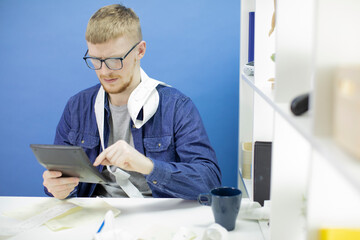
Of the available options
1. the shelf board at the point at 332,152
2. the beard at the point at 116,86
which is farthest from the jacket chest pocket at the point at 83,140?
the shelf board at the point at 332,152

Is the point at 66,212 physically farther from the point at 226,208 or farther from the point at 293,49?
the point at 293,49

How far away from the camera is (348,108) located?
1.68 feet

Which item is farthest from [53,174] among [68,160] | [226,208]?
[226,208]

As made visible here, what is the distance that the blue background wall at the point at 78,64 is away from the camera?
8.64 feet

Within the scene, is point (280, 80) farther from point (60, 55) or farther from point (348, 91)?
→ point (60, 55)

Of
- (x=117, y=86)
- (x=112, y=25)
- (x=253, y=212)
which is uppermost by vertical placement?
(x=112, y=25)

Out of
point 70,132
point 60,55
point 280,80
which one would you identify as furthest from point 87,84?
point 280,80

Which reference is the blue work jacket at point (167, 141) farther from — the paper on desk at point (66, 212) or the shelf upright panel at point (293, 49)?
the shelf upright panel at point (293, 49)

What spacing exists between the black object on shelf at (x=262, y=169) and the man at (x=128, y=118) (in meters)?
0.17

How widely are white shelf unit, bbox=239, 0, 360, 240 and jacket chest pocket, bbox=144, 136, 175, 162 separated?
378 mm

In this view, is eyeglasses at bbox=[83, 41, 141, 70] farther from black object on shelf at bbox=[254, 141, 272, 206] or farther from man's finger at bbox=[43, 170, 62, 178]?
black object on shelf at bbox=[254, 141, 272, 206]

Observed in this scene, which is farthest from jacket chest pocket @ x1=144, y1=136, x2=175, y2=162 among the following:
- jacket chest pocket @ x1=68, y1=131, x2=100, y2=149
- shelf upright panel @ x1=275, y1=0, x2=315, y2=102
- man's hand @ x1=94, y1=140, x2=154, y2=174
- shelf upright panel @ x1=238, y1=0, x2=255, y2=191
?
shelf upright panel @ x1=275, y1=0, x2=315, y2=102

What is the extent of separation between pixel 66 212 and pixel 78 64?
5.20ft

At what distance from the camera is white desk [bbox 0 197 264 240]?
46.6 inches
